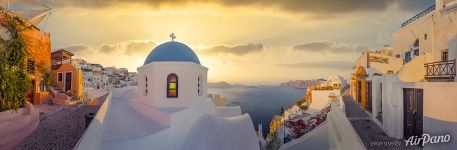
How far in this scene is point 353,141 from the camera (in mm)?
6336

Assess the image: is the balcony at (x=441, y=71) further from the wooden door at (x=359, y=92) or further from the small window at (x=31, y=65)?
Answer: the small window at (x=31, y=65)

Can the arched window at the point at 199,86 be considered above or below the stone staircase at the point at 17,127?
above

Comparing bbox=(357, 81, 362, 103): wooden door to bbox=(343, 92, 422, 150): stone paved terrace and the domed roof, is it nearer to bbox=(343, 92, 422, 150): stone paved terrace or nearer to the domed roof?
bbox=(343, 92, 422, 150): stone paved terrace

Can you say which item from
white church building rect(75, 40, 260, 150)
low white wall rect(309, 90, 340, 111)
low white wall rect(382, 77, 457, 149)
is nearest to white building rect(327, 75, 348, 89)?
low white wall rect(309, 90, 340, 111)

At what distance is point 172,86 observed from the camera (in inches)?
467

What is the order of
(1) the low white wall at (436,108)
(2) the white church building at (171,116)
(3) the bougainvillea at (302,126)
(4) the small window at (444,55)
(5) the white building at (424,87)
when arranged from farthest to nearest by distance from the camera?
(3) the bougainvillea at (302,126) → (4) the small window at (444,55) → (2) the white church building at (171,116) → (5) the white building at (424,87) → (1) the low white wall at (436,108)

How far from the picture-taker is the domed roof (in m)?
12.2

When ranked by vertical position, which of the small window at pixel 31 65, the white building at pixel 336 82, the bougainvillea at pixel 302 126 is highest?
the small window at pixel 31 65

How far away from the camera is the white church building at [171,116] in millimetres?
9609

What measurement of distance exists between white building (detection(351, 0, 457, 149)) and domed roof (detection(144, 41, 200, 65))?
726 centimetres

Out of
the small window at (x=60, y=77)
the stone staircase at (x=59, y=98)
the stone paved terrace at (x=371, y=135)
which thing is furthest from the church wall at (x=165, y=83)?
the small window at (x=60, y=77)

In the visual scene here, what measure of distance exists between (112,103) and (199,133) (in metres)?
4.94

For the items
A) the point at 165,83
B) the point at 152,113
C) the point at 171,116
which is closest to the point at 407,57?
the point at 165,83

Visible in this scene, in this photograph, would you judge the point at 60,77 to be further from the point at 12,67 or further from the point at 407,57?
the point at 407,57
